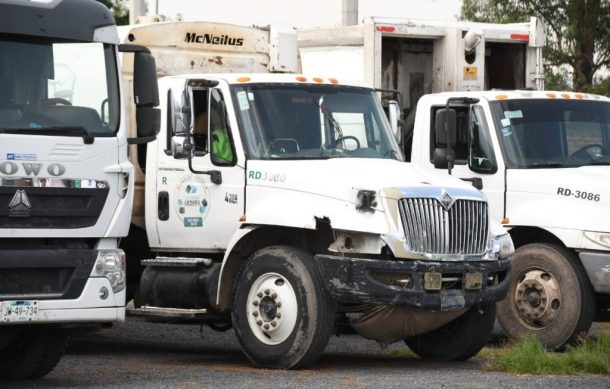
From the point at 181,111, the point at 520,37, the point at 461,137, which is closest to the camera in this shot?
the point at 181,111

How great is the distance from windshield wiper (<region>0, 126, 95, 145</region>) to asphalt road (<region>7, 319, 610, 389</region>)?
1.89 meters

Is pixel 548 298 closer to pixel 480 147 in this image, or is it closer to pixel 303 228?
pixel 480 147

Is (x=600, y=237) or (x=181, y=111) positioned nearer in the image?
(x=181, y=111)

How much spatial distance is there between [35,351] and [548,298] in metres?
4.97

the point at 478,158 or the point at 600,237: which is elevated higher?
the point at 478,158

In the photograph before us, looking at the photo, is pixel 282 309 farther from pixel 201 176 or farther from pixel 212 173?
pixel 201 176

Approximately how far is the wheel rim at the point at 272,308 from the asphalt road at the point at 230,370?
0.31 m

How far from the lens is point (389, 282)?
11852 millimetres

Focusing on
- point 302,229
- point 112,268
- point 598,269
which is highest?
point 302,229

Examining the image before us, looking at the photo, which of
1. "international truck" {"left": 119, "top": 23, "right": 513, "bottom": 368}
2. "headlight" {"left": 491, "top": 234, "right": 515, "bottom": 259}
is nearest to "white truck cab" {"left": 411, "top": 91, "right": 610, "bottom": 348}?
"international truck" {"left": 119, "top": 23, "right": 513, "bottom": 368}

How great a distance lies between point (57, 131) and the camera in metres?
11.0

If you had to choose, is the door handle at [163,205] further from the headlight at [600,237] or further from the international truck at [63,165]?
the headlight at [600,237]

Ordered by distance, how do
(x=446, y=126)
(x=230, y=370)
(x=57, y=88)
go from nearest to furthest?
(x=57, y=88) → (x=230, y=370) → (x=446, y=126)

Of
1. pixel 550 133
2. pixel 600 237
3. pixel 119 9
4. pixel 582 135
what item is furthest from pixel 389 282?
pixel 119 9
